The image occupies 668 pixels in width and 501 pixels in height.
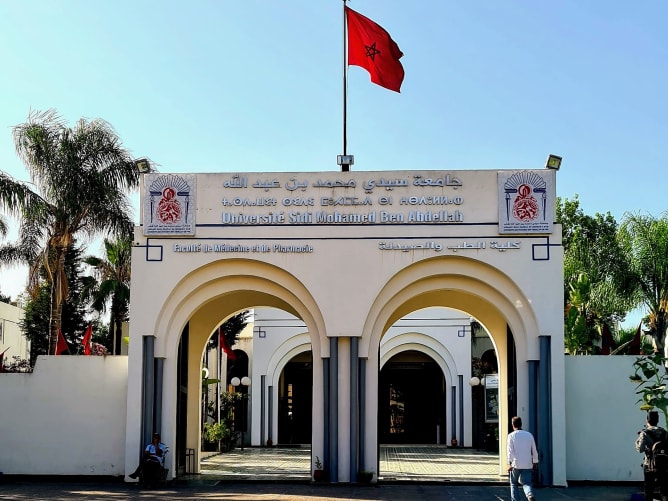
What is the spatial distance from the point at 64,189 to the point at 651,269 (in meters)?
17.3

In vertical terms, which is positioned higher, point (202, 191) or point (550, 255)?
point (202, 191)

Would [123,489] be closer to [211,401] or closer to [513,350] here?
[513,350]

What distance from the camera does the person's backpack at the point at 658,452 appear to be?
13977 mm

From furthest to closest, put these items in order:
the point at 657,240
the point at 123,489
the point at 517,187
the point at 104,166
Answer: the point at 657,240 < the point at 104,166 < the point at 517,187 < the point at 123,489

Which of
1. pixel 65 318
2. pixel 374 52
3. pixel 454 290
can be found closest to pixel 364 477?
pixel 454 290

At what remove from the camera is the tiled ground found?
20016 millimetres

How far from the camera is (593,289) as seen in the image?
29.1 meters

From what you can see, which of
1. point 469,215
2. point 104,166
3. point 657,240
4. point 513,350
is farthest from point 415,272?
point 657,240

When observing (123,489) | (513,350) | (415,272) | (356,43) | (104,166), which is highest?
(356,43)

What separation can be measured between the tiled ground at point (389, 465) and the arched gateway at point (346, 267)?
1991 mm

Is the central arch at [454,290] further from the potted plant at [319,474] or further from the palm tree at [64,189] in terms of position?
the palm tree at [64,189]

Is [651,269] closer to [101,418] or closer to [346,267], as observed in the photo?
[346,267]

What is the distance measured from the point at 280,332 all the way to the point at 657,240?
545 inches

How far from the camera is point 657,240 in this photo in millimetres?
27969
